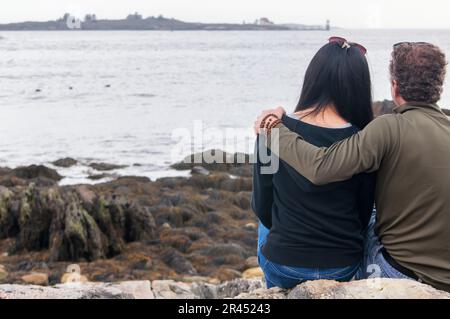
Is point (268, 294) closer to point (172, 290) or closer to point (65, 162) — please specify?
point (172, 290)

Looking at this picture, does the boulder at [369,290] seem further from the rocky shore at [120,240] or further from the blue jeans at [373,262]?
the rocky shore at [120,240]

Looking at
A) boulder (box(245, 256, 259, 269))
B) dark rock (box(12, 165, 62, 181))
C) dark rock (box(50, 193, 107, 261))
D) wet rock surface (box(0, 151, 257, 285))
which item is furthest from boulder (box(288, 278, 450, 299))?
dark rock (box(12, 165, 62, 181))

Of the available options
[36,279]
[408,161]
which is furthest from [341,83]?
[36,279]

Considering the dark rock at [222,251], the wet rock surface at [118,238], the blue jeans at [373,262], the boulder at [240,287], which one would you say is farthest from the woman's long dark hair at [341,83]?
the dark rock at [222,251]

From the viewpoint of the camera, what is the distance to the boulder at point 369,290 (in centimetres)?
282

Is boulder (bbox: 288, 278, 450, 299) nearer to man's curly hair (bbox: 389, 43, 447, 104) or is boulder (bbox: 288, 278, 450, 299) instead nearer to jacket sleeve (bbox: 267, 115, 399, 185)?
jacket sleeve (bbox: 267, 115, 399, 185)

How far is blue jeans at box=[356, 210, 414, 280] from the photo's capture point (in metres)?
3.21

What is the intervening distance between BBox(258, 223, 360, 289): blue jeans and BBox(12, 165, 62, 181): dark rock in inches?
596

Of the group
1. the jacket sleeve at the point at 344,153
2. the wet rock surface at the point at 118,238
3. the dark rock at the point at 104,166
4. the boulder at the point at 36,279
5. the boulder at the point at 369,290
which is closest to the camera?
the boulder at the point at 369,290

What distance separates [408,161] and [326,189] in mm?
427

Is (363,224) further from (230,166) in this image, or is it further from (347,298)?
(230,166)

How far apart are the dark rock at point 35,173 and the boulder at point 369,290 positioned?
51.1 feet

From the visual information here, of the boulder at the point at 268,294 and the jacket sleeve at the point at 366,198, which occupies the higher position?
the jacket sleeve at the point at 366,198

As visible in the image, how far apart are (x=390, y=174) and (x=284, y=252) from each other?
68cm
